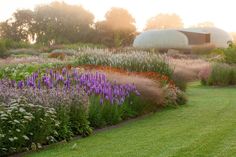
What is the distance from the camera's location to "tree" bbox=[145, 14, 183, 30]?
92125 millimetres

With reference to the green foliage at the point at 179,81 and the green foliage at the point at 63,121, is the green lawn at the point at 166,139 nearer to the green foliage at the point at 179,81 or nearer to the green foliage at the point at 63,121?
the green foliage at the point at 63,121

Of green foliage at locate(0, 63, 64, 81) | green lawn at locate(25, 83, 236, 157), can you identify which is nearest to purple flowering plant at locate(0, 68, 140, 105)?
green lawn at locate(25, 83, 236, 157)

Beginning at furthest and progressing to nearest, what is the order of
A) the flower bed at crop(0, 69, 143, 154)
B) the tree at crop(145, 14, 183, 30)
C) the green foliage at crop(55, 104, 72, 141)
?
the tree at crop(145, 14, 183, 30) < the green foliage at crop(55, 104, 72, 141) < the flower bed at crop(0, 69, 143, 154)

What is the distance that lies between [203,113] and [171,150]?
3675 mm

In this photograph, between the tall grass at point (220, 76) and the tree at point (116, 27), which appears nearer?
the tall grass at point (220, 76)

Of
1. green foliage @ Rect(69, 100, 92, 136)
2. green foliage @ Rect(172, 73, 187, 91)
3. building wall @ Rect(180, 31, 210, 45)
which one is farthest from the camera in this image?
building wall @ Rect(180, 31, 210, 45)

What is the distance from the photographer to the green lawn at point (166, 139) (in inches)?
239

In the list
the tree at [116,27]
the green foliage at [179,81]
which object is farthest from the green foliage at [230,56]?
the tree at [116,27]

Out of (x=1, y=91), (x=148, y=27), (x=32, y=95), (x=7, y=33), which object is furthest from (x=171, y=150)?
(x=148, y=27)

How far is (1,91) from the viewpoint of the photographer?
7.12 metres

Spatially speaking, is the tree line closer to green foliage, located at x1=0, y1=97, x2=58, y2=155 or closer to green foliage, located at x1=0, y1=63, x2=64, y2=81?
green foliage, located at x1=0, y1=63, x2=64, y2=81

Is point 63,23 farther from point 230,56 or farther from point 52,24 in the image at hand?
point 230,56

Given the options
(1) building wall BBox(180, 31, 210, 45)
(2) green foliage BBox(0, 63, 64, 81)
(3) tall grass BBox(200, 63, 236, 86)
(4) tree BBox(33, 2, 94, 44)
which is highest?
(4) tree BBox(33, 2, 94, 44)

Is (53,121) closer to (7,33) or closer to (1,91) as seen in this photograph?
(1,91)
